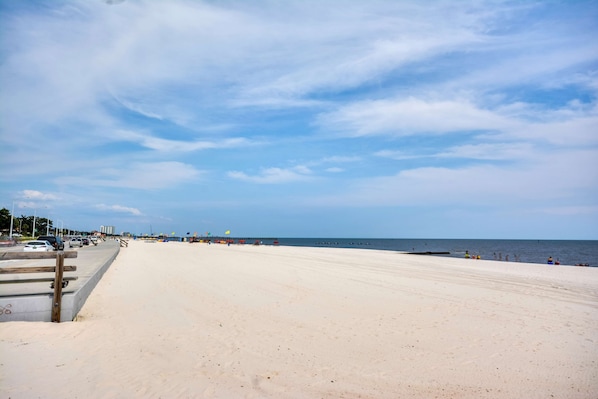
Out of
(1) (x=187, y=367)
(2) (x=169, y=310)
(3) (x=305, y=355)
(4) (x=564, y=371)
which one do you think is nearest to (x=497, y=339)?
(4) (x=564, y=371)

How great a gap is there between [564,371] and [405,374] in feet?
9.45

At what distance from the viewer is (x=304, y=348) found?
796 centimetres

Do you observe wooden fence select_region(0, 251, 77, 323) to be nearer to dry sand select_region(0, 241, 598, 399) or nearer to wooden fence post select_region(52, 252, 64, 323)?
wooden fence post select_region(52, 252, 64, 323)

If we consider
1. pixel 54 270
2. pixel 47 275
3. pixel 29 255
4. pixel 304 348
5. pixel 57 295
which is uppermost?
pixel 29 255

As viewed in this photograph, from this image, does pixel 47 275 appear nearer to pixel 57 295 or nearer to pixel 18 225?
pixel 57 295

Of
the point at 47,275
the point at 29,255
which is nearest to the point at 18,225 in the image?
the point at 47,275

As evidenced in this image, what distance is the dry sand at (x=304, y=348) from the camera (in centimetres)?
595

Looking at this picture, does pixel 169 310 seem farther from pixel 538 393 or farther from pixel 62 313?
pixel 538 393

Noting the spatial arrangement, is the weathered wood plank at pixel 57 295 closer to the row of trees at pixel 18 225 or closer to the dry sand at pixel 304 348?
the dry sand at pixel 304 348

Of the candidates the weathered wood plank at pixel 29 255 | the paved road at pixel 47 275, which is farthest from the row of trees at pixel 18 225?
the weathered wood plank at pixel 29 255

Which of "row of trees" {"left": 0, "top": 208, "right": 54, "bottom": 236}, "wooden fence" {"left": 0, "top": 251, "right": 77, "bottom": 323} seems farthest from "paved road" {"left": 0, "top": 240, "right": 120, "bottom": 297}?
"row of trees" {"left": 0, "top": 208, "right": 54, "bottom": 236}

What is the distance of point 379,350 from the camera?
7902 millimetres

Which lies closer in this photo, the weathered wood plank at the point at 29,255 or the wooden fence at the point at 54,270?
the wooden fence at the point at 54,270

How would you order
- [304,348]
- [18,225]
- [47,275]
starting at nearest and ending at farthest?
[304,348] → [47,275] → [18,225]
